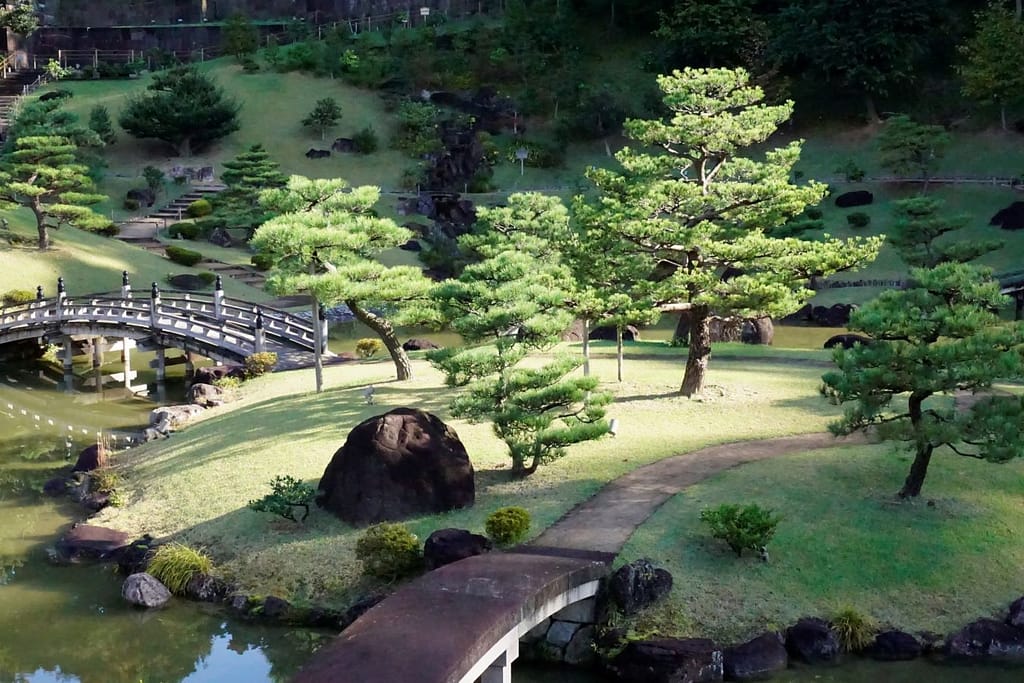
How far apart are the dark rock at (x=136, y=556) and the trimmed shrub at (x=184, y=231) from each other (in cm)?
3789

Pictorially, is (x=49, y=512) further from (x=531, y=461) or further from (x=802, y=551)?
(x=802, y=551)

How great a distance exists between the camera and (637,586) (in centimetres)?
1634

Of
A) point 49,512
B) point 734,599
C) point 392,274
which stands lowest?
point 49,512

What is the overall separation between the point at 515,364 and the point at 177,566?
698 cm

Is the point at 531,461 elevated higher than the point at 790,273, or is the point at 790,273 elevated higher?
the point at 790,273

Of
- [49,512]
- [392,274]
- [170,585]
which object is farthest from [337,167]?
[170,585]

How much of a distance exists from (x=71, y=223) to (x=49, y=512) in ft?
97.5

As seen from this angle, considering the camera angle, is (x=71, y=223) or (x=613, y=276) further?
(x=71, y=223)

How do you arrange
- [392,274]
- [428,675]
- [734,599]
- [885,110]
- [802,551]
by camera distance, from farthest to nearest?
1. [885,110]
2. [392,274]
3. [802,551]
4. [734,599]
5. [428,675]

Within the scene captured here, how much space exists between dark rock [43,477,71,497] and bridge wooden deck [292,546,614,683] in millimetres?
12473

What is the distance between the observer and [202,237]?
5659cm

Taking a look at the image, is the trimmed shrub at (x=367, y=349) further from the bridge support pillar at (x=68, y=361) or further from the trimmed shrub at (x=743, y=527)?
the trimmed shrub at (x=743, y=527)

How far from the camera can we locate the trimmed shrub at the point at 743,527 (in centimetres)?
1716

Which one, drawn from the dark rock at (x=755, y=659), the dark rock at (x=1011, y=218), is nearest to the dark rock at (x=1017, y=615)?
the dark rock at (x=755, y=659)
